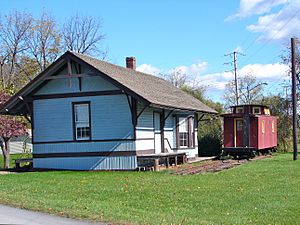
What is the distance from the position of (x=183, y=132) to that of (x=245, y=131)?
5038 millimetres

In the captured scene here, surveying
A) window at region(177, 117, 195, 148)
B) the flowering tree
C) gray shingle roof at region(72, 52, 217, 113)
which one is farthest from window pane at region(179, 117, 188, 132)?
the flowering tree

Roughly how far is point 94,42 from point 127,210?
132 feet

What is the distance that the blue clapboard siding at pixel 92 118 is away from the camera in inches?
919

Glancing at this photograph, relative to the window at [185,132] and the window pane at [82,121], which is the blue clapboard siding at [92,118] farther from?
the window at [185,132]

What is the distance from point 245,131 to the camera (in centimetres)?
3244

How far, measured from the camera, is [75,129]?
24266mm

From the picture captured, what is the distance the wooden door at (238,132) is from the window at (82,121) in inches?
490

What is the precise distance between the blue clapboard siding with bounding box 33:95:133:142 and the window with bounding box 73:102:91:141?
24cm

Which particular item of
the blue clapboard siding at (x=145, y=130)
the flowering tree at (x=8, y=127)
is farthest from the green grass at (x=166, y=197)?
the flowering tree at (x=8, y=127)

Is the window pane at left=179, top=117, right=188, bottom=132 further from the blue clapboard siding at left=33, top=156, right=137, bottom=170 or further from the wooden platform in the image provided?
the blue clapboard siding at left=33, top=156, right=137, bottom=170

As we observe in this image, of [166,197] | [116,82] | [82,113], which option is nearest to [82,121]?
[82,113]

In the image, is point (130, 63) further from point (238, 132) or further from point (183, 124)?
point (238, 132)

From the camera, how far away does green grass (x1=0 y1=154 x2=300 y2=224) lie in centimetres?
1077

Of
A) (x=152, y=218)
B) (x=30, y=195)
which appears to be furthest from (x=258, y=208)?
(x=30, y=195)
